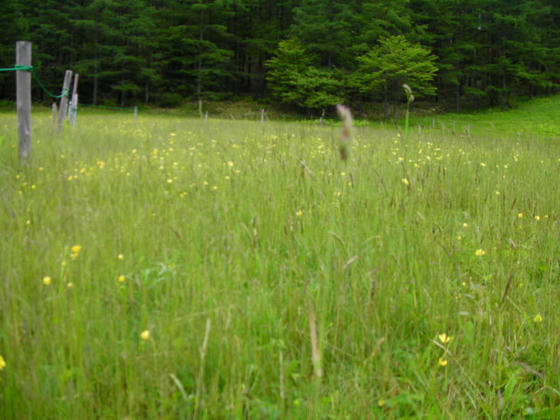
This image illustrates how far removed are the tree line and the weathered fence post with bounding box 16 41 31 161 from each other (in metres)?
27.8

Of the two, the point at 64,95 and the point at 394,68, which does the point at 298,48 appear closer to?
the point at 394,68

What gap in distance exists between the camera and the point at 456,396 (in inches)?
65.4

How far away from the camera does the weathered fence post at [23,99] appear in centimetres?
512

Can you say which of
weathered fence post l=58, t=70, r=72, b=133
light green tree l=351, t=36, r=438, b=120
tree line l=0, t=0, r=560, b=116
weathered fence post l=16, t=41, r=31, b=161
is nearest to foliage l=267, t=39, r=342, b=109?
tree line l=0, t=0, r=560, b=116

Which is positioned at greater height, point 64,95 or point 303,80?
point 303,80

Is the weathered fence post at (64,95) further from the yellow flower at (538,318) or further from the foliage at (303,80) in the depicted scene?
the foliage at (303,80)

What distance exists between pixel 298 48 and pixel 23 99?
108ft

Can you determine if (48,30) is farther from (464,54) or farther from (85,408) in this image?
(85,408)

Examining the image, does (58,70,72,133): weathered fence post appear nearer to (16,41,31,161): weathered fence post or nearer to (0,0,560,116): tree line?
(16,41,31,161): weathered fence post

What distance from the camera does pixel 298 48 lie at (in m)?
35.3

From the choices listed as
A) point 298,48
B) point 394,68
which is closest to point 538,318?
point 394,68

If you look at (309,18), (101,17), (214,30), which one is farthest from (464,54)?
(101,17)

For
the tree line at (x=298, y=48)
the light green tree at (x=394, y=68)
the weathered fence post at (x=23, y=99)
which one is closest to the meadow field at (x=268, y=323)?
the weathered fence post at (x=23, y=99)

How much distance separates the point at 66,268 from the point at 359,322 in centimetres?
139
